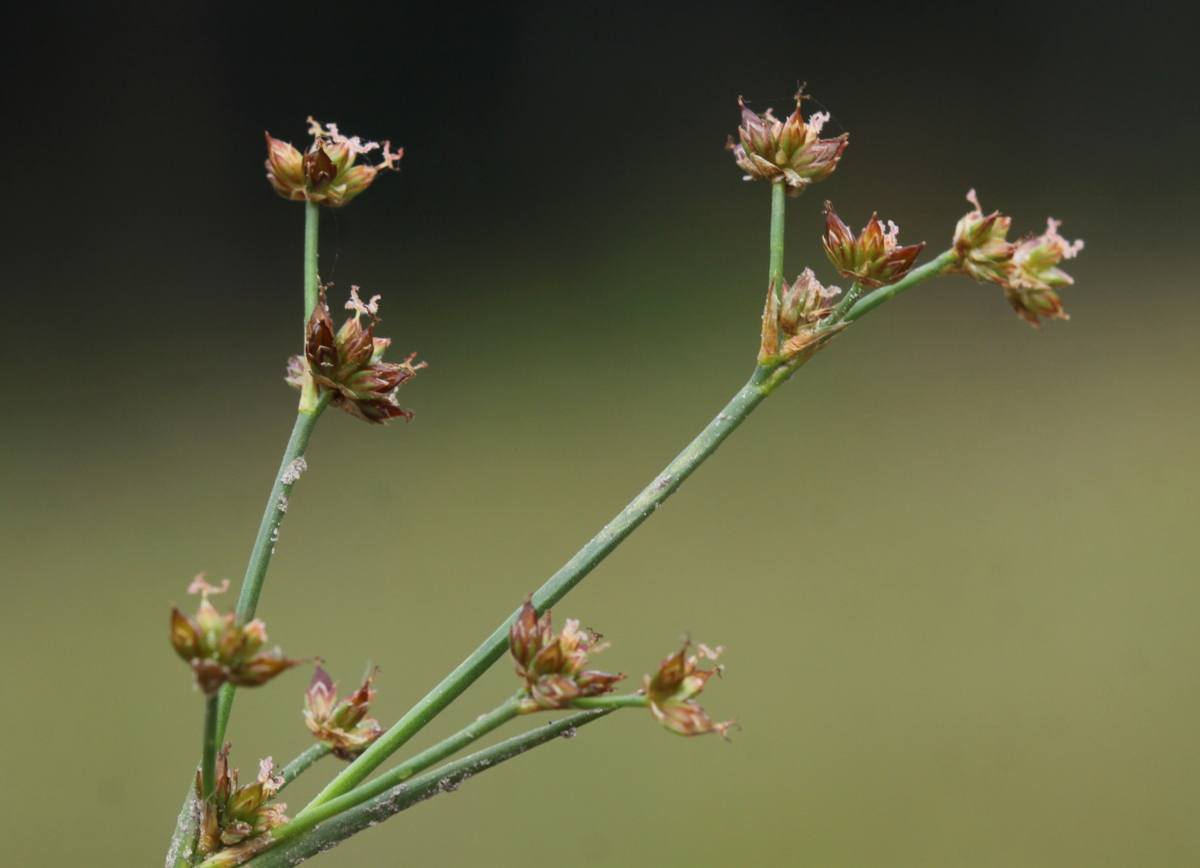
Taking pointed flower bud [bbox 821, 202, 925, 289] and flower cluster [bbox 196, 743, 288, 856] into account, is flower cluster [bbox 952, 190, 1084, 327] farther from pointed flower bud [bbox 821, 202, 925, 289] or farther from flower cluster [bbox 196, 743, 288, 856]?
flower cluster [bbox 196, 743, 288, 856]

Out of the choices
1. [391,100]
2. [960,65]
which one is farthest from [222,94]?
[960,65]

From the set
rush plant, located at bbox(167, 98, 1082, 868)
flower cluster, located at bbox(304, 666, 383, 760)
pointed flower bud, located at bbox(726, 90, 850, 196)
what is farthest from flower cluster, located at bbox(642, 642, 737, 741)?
pointed flower bud, located at bbox(726, 90, 850, 196)

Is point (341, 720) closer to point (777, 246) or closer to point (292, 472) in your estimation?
point (292, 472)

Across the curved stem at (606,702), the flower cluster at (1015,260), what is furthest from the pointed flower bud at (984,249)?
the curved stem at (606,702)

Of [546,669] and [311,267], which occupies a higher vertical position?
[311,267]

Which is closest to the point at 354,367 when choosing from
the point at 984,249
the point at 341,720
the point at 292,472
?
the point at 292,472

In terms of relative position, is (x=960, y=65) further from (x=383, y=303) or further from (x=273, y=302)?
(x=273, y=302)
